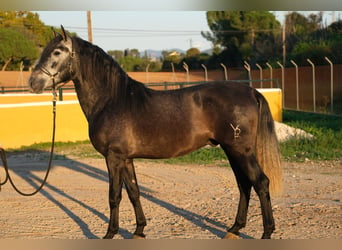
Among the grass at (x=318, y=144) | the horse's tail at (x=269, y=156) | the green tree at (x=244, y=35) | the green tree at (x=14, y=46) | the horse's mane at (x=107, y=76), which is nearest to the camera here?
the horse's mane at (x=107, y=76)

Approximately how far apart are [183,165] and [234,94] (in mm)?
4854

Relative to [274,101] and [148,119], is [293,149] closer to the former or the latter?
[274,101]

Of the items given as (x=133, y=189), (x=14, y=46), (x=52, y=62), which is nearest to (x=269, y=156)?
(x=133, y=189)

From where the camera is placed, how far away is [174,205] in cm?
574

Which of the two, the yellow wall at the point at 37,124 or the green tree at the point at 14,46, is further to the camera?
the green tree at the point at 14,46

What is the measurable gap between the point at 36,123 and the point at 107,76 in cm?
824

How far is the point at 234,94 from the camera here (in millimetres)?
4289

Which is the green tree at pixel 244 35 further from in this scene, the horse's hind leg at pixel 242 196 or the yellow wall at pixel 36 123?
the horse's hind leg at pixel 242 196

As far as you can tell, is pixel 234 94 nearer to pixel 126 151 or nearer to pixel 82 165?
pixel 126 151

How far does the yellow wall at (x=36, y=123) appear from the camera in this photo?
11.3 meters

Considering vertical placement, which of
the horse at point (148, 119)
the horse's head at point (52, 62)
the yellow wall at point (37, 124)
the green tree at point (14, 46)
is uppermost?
the green tree at point (14, 46)

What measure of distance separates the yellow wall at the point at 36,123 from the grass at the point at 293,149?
0.93 feet

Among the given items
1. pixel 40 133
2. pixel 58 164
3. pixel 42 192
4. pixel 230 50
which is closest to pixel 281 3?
pixel 42 192

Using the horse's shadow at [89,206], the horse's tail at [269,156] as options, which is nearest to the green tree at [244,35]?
the horse's shadow at [89,206]
